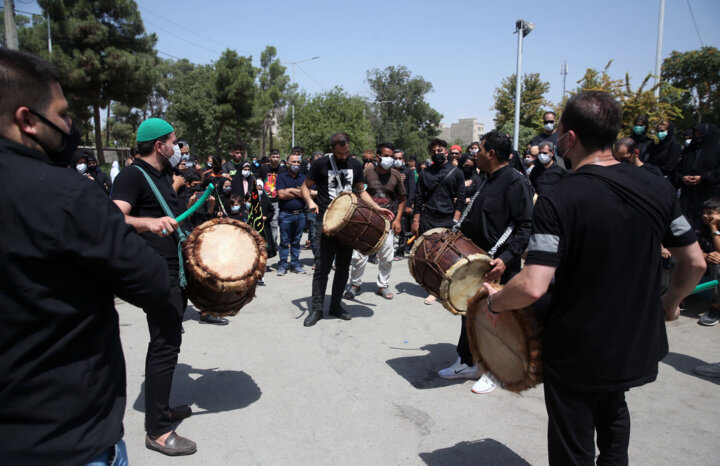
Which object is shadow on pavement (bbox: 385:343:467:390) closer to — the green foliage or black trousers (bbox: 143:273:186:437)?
black trousers (bbox: 143:273:186:437)

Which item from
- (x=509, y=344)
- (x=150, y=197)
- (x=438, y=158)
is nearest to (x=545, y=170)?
(x=438, y=158)

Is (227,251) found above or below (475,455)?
above

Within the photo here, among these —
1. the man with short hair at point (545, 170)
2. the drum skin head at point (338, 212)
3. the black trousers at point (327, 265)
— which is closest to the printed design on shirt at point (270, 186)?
the black trousers at point (327, 265)

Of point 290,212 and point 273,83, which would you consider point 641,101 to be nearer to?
point 290,212

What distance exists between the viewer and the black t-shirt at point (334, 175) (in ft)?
19.7

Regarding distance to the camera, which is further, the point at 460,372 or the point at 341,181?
the point at 341,181

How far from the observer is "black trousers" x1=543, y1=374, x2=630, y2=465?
220 centimetres

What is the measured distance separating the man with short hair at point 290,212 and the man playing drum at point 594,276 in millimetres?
6606

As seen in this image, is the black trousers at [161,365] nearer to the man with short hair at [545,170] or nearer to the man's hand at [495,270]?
the man's hand at [495,270]

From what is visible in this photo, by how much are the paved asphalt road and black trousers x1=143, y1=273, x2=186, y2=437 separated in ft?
0.79

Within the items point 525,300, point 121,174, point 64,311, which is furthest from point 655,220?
point 121,174

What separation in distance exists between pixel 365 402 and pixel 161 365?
169 cm

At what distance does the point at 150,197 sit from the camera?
125 inches

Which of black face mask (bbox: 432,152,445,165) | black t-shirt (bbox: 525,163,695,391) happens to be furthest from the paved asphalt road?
black face mask (bbox: 432,152,445,165)
